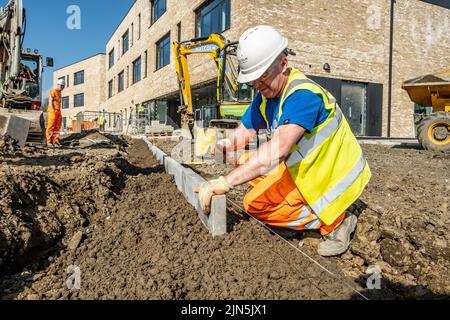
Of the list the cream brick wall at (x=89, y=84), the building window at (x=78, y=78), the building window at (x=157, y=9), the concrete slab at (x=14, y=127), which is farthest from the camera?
the building window at (x=78, y=78)

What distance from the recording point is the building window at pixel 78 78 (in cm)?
4641

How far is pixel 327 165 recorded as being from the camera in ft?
8.47

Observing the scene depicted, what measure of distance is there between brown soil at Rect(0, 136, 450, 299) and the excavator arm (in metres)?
4.82

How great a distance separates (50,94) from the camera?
10000 millimetres

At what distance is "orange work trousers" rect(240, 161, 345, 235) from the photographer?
2791 mm

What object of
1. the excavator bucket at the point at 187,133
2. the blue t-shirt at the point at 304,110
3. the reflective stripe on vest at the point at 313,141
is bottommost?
the reflective stripe on vest at the point at 313,141

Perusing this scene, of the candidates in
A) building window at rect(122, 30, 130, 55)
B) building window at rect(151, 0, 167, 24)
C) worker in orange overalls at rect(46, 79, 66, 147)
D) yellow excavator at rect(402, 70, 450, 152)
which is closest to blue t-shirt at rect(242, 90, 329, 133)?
yellow excavator at rect(402, 70, 450, 152)

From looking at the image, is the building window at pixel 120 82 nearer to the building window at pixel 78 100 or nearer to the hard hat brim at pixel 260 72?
the building window at pixel 78 100

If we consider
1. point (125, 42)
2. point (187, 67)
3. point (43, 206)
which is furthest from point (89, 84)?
point (43, 206)

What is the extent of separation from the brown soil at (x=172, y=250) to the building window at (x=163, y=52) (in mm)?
18078

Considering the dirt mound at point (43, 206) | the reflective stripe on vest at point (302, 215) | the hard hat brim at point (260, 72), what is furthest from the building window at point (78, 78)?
the reflective stripe on vest at point (302, 215)

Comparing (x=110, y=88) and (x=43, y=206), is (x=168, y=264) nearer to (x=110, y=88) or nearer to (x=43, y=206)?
(x=43, y=206)

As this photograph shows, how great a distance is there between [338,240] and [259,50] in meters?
1.62
